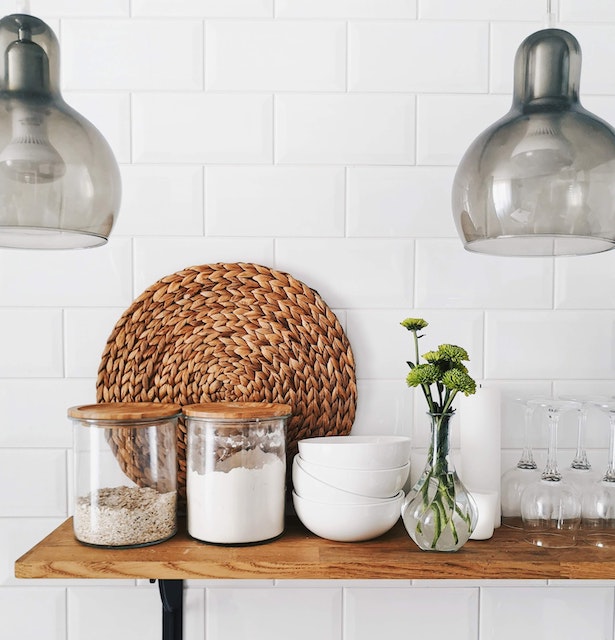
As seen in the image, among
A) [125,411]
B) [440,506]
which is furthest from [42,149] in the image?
[440,506]

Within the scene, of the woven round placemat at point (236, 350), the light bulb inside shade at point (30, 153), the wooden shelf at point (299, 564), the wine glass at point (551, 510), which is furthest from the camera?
the woven round placemat at point (236, 350)

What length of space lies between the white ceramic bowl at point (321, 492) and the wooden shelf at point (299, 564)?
0.23 feet

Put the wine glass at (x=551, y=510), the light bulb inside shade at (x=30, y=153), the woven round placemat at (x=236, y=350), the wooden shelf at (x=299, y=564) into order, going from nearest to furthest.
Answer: the light bulb inside shade at (x=30, y=153)
the wooden shelf at (x=299, y=564)
the wine glass at (x=551, y=510)
the woven round placemat at (x=236, y=350)

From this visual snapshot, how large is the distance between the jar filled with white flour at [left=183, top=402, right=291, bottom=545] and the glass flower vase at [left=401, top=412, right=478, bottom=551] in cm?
19

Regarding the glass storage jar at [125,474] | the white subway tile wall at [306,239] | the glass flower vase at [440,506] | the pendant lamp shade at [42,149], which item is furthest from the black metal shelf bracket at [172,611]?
the pendant lamp shade at [42,149]

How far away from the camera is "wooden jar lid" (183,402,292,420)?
2.98ft

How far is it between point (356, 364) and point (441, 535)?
1.08 feet

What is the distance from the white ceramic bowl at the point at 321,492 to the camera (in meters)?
0.92

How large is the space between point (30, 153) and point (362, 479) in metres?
0.59

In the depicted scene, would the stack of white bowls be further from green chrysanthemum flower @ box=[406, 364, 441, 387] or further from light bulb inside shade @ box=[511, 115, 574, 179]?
light bulb inside shade @ box=[511, 115, 574, 179]

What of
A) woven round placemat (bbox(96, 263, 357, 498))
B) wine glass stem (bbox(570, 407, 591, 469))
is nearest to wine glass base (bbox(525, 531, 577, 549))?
wine glass stem (bbox(570, 407, 591, 469))

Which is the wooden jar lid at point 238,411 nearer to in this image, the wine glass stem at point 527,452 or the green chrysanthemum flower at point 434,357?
the green chrysanthemum flower at point 434,357

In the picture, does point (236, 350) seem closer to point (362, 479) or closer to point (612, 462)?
point (362, 479)

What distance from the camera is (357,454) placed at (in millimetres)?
920
